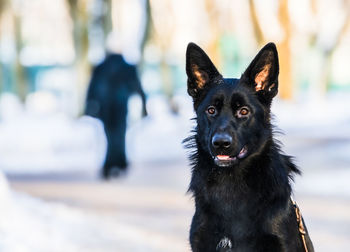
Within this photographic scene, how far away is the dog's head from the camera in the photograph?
4848 millimetres

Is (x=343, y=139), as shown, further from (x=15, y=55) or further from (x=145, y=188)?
(x=15, y=55)

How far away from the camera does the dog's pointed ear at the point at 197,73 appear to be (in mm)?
5066

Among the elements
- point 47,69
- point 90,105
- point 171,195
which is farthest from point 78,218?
point 47,69

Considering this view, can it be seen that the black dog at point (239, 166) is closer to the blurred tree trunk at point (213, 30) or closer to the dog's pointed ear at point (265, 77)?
the dog's pointed ear at point (265, 77)

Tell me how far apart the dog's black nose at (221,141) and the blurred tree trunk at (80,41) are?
19.7 m

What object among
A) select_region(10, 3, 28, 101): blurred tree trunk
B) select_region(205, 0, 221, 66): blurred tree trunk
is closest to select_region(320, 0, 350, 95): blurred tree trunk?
select_region(205, 0, 221, 66): blurred tree trunk

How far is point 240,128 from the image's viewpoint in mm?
4898

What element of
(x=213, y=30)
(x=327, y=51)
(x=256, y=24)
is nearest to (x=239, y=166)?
(x=256, y=24)

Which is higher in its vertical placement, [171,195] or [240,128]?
[240,128]

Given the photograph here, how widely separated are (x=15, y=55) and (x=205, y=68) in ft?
99.6

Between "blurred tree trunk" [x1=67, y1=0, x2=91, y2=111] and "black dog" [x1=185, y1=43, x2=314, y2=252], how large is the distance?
19.5 m

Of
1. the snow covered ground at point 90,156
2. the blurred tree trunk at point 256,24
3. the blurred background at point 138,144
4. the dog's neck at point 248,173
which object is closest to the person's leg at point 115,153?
the blurred background at point 138,144

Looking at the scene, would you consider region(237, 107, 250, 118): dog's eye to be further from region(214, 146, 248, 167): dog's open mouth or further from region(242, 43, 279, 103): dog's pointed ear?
region(214, 146, 248, 167): dog's open mouth

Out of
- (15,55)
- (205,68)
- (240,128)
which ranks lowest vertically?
(240,128)
